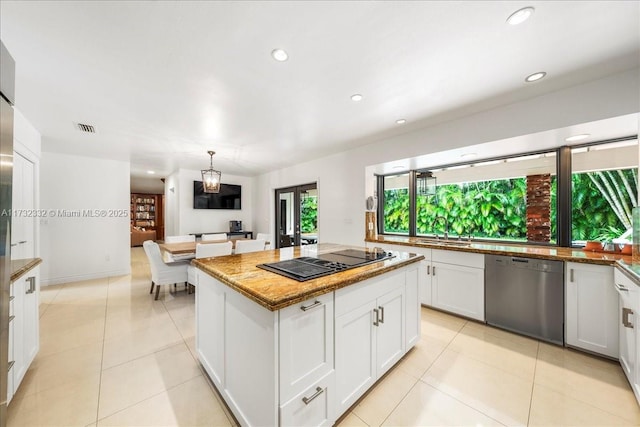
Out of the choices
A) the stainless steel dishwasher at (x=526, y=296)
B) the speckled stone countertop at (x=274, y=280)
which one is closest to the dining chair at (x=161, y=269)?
the speckled stone countertop at (x=274, y=280)

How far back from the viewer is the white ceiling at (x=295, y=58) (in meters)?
1.33

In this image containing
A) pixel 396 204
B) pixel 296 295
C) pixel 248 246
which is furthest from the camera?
pixel 396 204

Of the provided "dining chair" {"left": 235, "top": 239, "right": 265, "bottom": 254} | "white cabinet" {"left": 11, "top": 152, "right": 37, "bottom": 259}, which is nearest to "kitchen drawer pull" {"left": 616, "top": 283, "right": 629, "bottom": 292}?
"dining chair" {"left": 235, "top": 239, "right": 265, "bottom": 254}

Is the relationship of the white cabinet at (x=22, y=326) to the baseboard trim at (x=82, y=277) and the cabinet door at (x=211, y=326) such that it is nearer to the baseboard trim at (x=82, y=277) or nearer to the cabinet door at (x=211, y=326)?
the cabinet door at (x=211, y=326)

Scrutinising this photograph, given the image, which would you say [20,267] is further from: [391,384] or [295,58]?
[391,384]

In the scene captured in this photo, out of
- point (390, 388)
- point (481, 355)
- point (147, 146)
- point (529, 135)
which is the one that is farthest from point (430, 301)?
point (147, 146)

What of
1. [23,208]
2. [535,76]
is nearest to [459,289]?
[535,76]

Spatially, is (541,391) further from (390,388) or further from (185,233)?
(185,233)

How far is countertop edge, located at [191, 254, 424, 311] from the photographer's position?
41.0 inches

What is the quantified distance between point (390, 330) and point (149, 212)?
11.9m

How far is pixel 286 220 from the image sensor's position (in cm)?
587

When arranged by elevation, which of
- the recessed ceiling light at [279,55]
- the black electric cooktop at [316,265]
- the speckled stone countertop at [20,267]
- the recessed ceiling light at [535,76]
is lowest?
the black electric cooktop at [316,265]

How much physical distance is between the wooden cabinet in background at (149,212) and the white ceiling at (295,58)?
8.45 m

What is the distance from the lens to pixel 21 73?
73.5 inches
